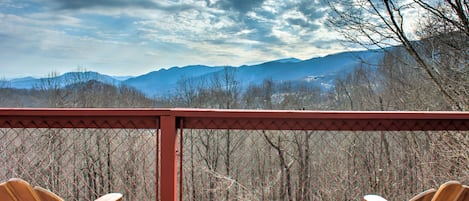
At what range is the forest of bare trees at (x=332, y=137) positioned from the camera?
361cm

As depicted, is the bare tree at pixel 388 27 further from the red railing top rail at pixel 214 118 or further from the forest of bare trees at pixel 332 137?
the red railing top rail at pixel 214 118

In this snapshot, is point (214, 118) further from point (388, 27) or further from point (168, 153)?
point (388, 27)

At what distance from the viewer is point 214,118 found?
6.79 ft

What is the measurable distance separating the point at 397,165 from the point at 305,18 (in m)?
8.66

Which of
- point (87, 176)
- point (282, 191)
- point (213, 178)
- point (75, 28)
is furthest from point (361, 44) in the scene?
point (75, 28)

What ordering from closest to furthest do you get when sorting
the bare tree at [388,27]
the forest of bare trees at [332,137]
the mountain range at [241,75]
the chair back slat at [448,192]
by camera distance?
1. the chair back slat at [448,192]
2. the forest of bare trees at [332,137]
3. the bare tree at [388,27]
4. the mountain range at [241,75]

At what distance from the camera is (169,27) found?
47.3 ft

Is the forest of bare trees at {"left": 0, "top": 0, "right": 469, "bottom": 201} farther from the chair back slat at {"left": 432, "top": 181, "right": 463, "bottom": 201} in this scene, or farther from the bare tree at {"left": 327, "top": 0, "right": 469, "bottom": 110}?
the chair back slat at {"left": 432, "top": 181, "right": 463, "bottom": 201}

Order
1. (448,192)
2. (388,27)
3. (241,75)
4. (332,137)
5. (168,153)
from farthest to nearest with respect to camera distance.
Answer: (241,75), (388,27), (332,137), (168,153), (448,192)

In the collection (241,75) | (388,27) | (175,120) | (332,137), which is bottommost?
(332,137)

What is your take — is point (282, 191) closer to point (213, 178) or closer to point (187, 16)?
point (213, 178)

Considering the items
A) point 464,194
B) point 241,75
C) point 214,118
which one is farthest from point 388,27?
point 241,75

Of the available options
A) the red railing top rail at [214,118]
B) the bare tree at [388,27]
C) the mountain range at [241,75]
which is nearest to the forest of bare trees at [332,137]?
the bare tree at [388,27]

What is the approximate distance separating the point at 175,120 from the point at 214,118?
213 mm
